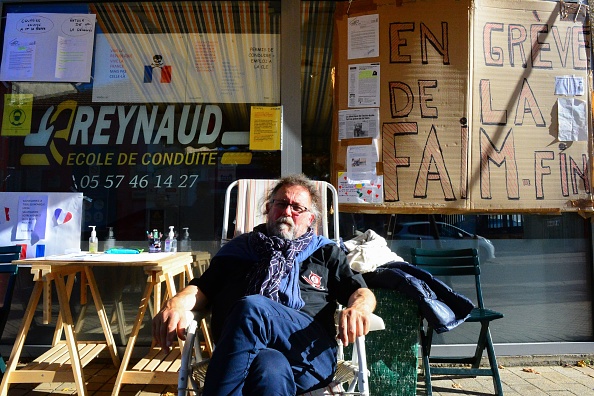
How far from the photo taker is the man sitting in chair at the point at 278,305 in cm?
190

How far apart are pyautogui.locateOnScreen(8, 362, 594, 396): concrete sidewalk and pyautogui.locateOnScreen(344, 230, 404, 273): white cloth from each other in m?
1.06

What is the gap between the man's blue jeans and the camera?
1859 millimetres

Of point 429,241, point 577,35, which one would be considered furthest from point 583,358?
point 577,35

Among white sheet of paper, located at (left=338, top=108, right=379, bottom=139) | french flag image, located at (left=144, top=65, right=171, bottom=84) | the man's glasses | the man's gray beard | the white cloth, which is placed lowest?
the white cloth

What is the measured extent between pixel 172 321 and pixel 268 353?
0.46 meters

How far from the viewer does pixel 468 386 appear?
3.49m

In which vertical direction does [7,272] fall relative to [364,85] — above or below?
below

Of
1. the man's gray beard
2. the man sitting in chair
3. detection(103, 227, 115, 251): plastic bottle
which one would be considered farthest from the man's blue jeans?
detection(103, 227, 115, 251): plastic bottle

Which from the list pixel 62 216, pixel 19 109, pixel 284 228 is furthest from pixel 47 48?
pixel 284 228

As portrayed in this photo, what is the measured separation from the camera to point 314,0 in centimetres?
418

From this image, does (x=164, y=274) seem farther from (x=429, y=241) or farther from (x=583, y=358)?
(x=583, y=358)

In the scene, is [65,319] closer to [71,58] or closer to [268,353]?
[268,353]

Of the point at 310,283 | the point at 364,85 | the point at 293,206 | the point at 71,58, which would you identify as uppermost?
the point at 71,58

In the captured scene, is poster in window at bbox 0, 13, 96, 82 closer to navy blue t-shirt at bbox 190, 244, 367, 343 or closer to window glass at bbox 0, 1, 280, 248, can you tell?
window glass at bbox 0, 1, 280, 248
